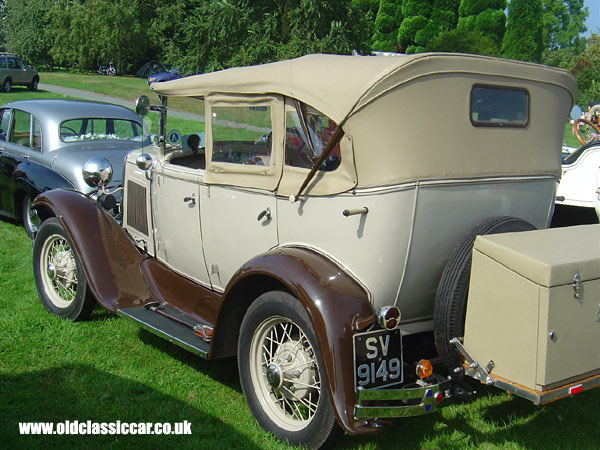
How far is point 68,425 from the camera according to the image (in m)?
3.43

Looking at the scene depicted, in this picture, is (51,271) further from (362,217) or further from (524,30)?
(524,30)

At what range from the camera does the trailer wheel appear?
2973 mm

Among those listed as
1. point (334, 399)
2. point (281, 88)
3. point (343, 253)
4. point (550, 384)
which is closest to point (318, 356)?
point (334, 399)

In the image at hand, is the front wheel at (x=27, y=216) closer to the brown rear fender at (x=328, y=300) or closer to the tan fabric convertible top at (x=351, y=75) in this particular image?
the tan fabric convertible top at (x=351, y=75)

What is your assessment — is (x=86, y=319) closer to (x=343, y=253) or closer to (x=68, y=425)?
(x=68, y=425)

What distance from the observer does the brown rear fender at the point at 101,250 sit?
14.6 feet

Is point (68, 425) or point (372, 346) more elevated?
point (372, 346)

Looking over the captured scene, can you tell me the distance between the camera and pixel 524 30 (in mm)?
37281

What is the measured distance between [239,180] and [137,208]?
1766 mm

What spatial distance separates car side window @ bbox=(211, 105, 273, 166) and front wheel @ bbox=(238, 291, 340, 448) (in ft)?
3.06

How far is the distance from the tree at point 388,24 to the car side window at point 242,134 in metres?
35.8

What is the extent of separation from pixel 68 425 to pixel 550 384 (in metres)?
2.63

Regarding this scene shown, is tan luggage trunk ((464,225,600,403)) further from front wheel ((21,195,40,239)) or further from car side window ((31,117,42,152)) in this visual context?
car side window ((31,117,42,152))

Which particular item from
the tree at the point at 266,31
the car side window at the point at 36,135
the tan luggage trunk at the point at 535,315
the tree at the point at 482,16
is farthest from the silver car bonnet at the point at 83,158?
the tree at the point at 482,16
